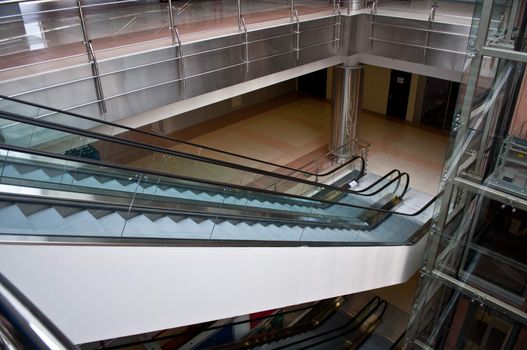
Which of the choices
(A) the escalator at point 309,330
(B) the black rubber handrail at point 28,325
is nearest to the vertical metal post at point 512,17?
(B) the black rubber handrail at point 28,325

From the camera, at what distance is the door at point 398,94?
476 inches

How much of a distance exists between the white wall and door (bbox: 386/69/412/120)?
8273 millimetres

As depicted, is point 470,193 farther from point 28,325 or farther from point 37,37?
point 37,37

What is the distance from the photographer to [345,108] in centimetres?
921

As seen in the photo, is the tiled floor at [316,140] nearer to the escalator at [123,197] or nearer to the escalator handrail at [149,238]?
the escalator at [123,197]

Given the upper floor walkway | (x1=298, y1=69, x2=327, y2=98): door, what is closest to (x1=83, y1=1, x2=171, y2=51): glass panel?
the upper floor walkway

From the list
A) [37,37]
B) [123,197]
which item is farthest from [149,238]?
[37,37]

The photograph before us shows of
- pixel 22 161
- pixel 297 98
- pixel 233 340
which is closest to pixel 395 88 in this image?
pixel 297 98

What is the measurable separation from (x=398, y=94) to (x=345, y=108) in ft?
12.7

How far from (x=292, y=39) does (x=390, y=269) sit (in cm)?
383

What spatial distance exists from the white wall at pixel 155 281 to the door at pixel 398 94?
8273mm

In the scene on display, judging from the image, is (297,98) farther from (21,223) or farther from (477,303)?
(21,223)

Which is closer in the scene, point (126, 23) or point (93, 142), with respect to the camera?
point (93, 142)

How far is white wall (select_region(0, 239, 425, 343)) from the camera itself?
2.61 metres
